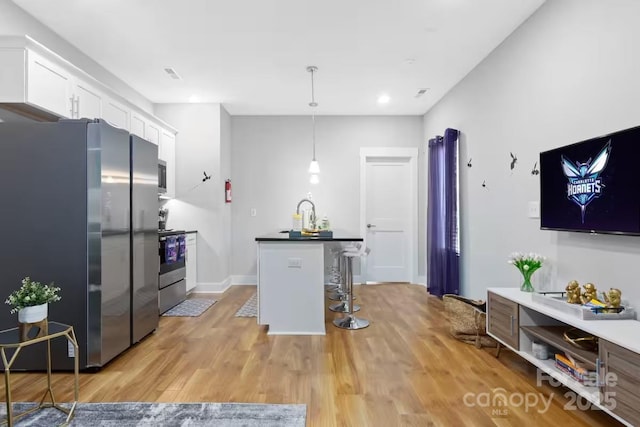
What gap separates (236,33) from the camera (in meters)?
3.25

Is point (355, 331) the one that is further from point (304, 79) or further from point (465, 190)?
point (304, 79)

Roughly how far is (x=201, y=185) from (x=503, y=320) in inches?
168

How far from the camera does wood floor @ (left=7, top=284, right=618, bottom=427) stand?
204cm

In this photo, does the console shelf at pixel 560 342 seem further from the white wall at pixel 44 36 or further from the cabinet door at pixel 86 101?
the white wall at pixel 44 36

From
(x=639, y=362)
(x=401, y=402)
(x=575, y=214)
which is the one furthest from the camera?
(x=575, y=214)

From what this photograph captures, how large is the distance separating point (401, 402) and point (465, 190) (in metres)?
2.90

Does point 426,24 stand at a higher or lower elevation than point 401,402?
higher

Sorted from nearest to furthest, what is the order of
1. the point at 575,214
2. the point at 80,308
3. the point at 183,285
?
the point at 575,214
the point at 80,308
the point at 183,285

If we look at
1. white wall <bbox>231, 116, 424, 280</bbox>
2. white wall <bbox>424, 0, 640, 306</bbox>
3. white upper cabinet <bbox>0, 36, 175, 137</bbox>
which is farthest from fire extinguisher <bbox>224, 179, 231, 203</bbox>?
white wall <bbox>424, 0, 640, 306</bbox>

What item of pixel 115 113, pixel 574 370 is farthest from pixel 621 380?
pixel 115 113

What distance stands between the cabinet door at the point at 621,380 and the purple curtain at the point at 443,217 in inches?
106

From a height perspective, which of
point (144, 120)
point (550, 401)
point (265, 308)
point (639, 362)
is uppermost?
point (144, 120)

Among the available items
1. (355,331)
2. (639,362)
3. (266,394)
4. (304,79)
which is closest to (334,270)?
(355,331)

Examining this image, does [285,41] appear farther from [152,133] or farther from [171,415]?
[171,415]
